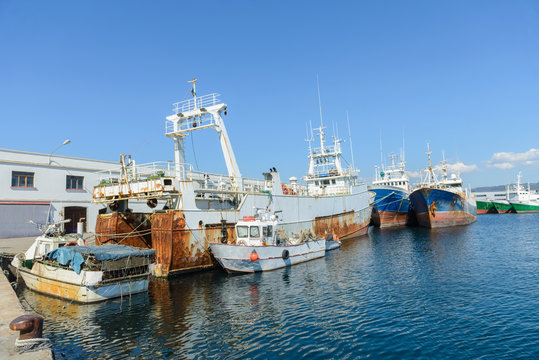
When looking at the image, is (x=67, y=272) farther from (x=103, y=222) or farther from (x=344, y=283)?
(x=344, y=283)

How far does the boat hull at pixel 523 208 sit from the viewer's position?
275 feet

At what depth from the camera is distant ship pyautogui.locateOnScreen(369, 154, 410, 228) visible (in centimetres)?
5059

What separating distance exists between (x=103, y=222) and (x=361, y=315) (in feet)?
61.2

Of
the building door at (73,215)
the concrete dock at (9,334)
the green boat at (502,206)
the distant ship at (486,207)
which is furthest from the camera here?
the distant ship at (486,207)

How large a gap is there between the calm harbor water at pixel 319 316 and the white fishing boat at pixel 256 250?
86 cm

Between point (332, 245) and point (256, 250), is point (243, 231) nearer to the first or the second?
point (256, 250)

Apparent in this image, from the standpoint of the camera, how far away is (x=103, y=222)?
23.0 m

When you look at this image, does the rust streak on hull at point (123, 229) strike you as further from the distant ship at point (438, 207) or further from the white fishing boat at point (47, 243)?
the distant ship at point (438, 207)

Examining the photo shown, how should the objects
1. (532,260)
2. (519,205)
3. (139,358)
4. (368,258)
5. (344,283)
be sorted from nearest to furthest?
(139,358) → (344,283) → (532,260) → (368,258) → (519,205)

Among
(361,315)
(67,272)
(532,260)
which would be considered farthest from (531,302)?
(67,272)

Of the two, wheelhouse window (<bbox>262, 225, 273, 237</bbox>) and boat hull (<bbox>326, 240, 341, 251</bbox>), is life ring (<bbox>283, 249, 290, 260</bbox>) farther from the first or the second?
boat hull (<bbox>326, 240, 341, 251</bbox>)

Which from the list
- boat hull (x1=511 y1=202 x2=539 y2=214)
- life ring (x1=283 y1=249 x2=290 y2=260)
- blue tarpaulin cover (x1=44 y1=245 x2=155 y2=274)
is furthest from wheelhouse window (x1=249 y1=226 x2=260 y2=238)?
boat hull (x1=511 y1=202 x2=539 y2=214)

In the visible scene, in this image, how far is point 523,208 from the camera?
8431 centimetres

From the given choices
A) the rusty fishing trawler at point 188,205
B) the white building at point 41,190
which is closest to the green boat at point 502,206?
the rusty fishing trawler at point 188,205
